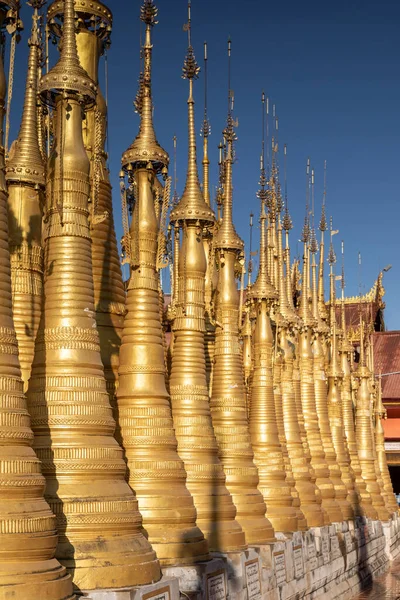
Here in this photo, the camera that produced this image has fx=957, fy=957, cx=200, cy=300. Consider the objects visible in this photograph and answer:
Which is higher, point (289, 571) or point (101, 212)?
point (101, 212)

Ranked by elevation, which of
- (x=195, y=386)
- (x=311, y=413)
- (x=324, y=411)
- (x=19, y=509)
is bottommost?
(x=19, y=509)

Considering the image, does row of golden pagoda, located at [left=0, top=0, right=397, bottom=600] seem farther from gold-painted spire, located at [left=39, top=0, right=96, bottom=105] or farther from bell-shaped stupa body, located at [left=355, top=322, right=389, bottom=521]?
bell-shaped stupa body, located at [left=355, top=322, right=389, bottom=521]

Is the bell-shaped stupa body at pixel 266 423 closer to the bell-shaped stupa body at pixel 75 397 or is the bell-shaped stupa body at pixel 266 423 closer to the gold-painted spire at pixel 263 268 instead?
the gold-painted spire at pixel 263 268

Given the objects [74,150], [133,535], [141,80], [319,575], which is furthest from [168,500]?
[319,575]

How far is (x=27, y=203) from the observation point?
44.6 ft

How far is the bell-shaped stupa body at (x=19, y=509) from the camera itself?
8273 mm

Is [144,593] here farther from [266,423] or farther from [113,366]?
[266,423]

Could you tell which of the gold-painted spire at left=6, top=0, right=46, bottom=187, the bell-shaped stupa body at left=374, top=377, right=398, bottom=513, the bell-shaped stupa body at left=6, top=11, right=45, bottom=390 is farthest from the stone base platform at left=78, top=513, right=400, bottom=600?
the bell-shaped stupa body at left=374, top=377, right=398, bottom=513

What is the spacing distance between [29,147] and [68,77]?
8.38ft

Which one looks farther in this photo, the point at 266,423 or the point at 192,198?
the point at 266,423

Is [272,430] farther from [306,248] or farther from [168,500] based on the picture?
[306,248]

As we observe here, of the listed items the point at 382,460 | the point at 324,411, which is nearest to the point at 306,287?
the point at 324,411

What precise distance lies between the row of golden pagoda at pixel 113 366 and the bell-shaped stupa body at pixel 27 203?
2 centimetres

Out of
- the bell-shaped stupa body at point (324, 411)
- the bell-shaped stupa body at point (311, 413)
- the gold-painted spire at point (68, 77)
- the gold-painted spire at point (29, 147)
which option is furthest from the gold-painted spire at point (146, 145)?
the bell-shaped stupa body at point (324, 411)
